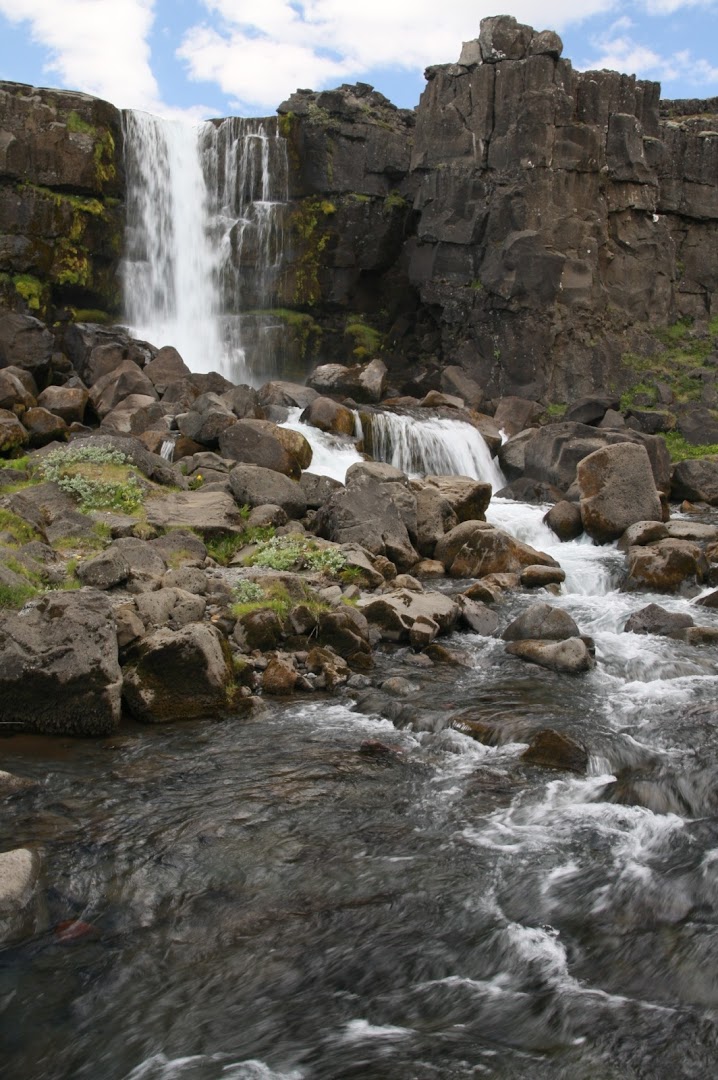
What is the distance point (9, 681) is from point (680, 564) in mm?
9438

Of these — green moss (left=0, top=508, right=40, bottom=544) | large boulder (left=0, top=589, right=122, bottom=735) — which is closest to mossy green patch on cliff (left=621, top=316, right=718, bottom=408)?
green moss (left=0, top=508, right=40, bottom=544)

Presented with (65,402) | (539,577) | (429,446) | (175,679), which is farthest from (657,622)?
(65,402)

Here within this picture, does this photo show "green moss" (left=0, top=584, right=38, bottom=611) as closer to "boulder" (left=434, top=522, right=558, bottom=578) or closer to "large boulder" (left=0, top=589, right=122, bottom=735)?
"large boulder" (left=0, top=589, right=122, bottom=735)

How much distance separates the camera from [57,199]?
25.0m

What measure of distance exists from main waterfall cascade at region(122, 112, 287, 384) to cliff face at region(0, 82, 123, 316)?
776mm

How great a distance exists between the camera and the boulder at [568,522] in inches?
662

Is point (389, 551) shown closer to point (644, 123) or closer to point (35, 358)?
point (35, 358)

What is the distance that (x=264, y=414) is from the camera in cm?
2030

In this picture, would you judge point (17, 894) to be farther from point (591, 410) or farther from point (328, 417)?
point (591, 410)

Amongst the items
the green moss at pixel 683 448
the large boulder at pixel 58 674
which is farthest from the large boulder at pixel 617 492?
the large boulder at pixel 58 674

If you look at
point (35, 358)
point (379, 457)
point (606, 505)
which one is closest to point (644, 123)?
point (379, 457)

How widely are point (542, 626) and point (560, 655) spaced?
30.5 inches

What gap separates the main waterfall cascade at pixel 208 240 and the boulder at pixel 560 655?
17709 mm

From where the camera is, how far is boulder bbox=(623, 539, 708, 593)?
1364 centimetres
